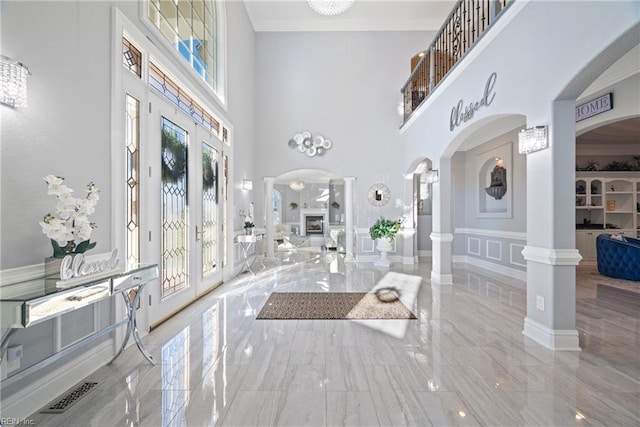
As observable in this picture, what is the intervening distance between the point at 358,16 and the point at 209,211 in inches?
246

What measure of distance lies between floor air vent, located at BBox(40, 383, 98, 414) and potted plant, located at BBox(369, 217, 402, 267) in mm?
5772

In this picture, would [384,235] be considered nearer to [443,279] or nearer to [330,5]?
[443,279]

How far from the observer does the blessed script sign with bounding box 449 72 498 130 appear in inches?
136

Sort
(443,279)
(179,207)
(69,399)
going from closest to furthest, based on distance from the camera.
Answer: (69,399) < (179,207) < (443,279)

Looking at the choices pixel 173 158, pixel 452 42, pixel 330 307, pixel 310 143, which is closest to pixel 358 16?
pixel 310 143

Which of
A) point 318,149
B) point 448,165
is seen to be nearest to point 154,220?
point 448,165

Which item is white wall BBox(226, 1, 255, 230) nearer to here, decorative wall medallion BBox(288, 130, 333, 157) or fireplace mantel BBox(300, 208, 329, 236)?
decorative wall medallion BBox(288, 130, 333, 157)

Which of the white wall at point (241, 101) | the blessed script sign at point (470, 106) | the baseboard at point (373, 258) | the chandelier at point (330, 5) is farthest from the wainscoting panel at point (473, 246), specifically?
the chandelier at point (330, 5)

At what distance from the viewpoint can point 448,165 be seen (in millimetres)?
5043

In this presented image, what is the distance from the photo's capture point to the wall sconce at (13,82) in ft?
5.25

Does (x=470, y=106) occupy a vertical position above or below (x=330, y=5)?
below

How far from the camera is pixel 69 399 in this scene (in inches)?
76.1

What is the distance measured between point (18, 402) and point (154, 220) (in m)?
1.77

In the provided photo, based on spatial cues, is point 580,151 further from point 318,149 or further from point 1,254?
point 1,254
